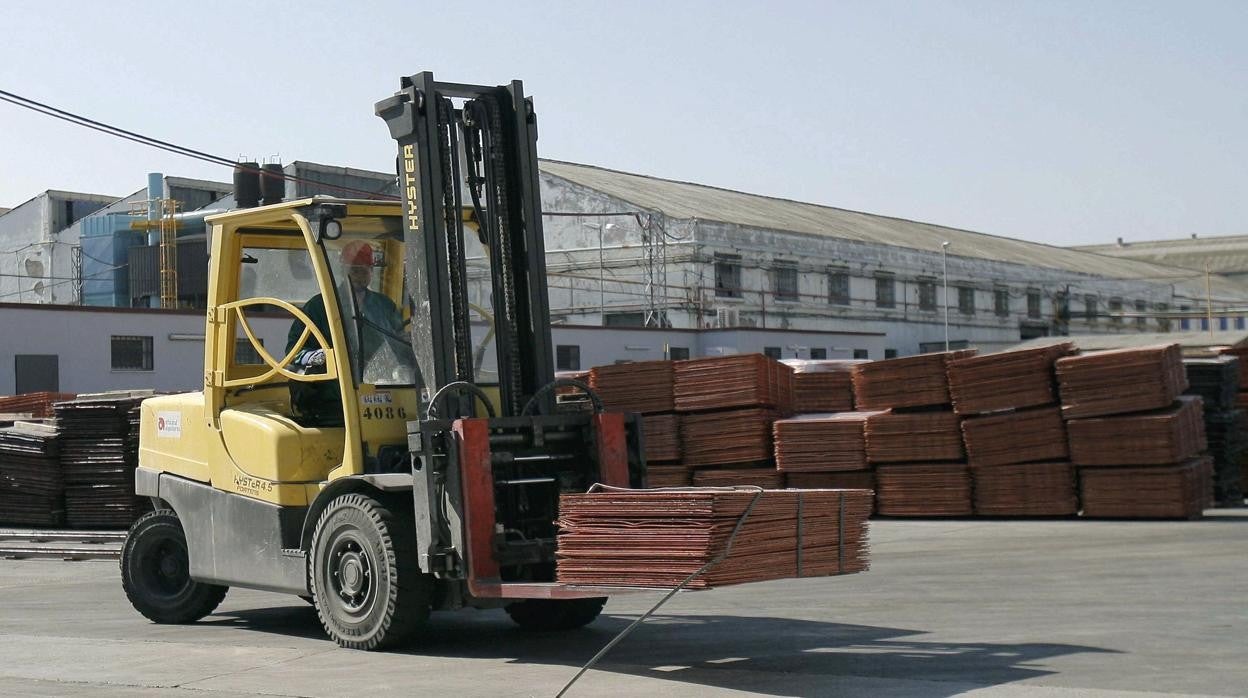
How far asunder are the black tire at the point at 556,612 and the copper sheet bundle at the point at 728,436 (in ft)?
38.7

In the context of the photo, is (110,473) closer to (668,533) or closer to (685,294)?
(668,533)

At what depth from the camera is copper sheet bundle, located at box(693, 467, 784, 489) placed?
21.9 meters

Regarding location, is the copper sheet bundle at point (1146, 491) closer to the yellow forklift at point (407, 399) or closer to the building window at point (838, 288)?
the yellow forklift at point (407, 399)

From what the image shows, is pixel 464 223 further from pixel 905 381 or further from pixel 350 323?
pixel 905 381

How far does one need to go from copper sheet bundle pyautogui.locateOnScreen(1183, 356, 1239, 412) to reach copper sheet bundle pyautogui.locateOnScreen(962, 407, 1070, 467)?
2.52m

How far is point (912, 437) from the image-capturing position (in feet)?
69.0

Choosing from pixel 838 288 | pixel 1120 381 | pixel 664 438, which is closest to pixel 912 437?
pixel 1120 381

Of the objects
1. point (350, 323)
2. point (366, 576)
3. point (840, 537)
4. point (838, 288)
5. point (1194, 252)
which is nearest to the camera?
point (840, 537)

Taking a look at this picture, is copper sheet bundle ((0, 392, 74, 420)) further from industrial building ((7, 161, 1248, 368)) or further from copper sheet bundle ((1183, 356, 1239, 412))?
copper sheet bundle ((1183, 356, 1239, 412))

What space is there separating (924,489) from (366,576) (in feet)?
44.0

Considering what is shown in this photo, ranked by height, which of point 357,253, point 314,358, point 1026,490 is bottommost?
point 1026,490

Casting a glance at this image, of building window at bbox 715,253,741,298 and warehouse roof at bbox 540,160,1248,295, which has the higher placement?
warehouse roof at bbox 540,160,1248,295

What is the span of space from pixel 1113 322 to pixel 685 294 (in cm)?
3218

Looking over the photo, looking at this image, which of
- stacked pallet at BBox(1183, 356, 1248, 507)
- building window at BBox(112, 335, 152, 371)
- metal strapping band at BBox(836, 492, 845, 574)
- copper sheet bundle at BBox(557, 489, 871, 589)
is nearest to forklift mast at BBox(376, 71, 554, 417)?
copper sheet bundle at BBox(557, 489, 871, 589)
